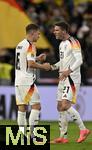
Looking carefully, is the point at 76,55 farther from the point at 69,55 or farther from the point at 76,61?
the point at 69,55

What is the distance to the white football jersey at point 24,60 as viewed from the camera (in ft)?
43.4


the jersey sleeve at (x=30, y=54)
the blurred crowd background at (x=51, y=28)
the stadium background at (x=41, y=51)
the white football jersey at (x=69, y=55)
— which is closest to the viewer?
the jersey sleeve at (x=30, y=54)

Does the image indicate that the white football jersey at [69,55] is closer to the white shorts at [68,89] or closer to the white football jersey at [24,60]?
the white shorts at [68,89]

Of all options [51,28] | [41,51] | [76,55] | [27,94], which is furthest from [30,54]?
[51,28]

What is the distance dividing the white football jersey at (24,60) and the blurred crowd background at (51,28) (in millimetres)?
6272

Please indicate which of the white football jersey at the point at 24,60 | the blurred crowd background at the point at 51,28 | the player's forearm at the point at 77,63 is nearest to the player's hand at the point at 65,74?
the player's forearm at the point at 77,63

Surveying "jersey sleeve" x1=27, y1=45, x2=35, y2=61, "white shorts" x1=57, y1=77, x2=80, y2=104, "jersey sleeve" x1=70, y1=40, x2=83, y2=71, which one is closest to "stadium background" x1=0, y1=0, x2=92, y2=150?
"white shorts" x1=57, y1=77, x2=80, y2=104

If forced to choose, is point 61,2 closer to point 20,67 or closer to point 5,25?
point 5,25

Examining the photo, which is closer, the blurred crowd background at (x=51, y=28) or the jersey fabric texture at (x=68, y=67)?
the jersey fabric texture at (x=68, y=67)

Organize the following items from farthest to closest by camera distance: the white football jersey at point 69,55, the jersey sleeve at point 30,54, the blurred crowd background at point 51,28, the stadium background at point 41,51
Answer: the blurred crowd background at point 51,28, the stadium background at point 41,51, the white football jersey at point 69,55, the jersey sleeve at point 30,54

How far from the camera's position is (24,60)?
43.6ft

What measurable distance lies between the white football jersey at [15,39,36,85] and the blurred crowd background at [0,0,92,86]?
20.6 feet

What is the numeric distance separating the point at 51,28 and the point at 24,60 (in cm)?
964

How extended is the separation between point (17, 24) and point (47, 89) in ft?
6.91
